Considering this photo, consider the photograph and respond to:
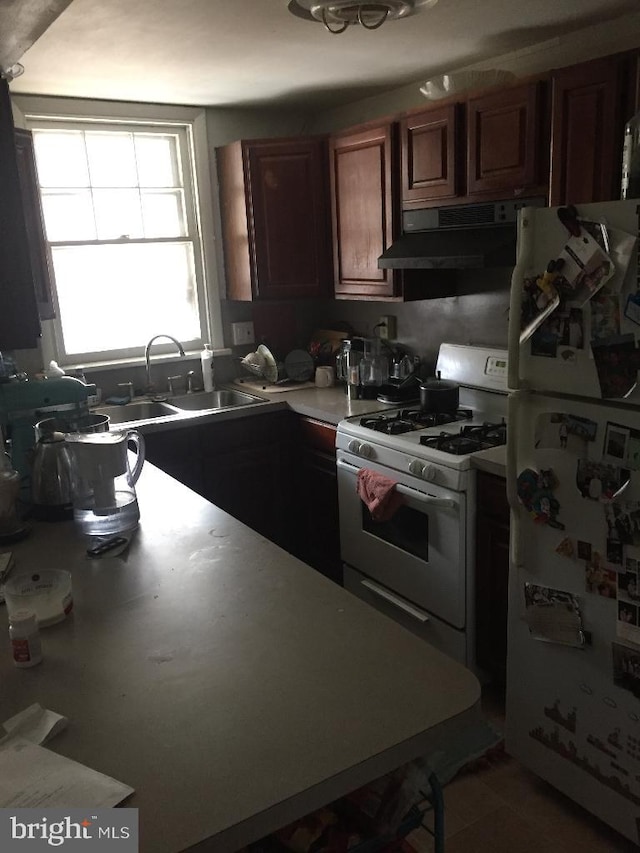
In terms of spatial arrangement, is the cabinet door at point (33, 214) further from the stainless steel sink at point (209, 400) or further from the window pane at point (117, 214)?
the stainless steel sink at point (209, 400)

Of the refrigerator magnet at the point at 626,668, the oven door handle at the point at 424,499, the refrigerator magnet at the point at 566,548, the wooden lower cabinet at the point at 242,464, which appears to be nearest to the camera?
the refrigerator magnet at the point at 626,668

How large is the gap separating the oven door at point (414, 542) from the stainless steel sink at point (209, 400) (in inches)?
37.2

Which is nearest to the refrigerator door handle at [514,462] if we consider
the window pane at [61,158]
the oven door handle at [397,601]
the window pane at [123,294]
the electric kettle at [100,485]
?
the oven door handle at [397,601]

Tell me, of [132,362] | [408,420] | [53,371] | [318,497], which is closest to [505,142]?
[408,420]

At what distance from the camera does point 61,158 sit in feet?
10.8

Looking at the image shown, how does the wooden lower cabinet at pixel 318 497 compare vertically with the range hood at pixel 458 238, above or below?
below

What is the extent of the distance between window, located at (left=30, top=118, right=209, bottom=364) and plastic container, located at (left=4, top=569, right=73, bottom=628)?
223cm

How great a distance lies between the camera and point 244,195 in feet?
11.3

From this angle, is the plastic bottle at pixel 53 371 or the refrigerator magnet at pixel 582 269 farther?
the plastic bottle at pixel 53 371

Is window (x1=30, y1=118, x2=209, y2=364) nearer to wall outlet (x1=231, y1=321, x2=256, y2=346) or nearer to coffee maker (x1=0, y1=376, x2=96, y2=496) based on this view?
wall outlet (x1=231, y1=321, x2=256, y2=346)

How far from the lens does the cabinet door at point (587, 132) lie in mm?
2084

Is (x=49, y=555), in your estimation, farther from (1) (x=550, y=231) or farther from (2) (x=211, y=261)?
(2) (x=211, y=261)

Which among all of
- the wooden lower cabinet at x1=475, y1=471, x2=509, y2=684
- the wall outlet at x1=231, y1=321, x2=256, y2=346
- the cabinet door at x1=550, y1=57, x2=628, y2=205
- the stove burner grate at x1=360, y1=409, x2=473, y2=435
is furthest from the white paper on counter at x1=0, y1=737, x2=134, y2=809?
the wall outlet at x1=231, y1=321, x2=256, y2=346

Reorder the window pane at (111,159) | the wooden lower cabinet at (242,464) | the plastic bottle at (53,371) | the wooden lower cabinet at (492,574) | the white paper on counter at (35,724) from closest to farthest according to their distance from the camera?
the white paper on counter at (35,724), the wooden lower cabinet at (492,574), the wooden lower cabinet at (242,464), the plastic bottle at (53,371), the window pane at (111,159)
